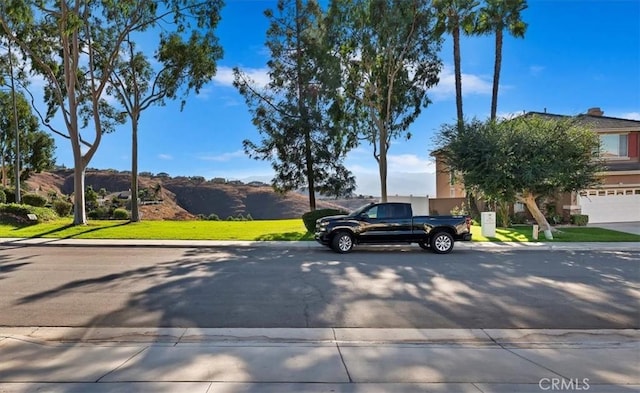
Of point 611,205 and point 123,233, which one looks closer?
point 123,233

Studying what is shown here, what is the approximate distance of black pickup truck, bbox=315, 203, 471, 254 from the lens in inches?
591

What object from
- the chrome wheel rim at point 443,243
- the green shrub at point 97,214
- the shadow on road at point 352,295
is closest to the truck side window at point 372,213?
the shadow on road at point 352,295

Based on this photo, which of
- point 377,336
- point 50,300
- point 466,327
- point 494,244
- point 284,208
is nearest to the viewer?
point 377,336

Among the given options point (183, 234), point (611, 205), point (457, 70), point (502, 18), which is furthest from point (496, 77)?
point (183, 234)

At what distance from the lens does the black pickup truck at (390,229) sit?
49.2 ft

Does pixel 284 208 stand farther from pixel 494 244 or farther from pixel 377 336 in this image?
pixel 377 336

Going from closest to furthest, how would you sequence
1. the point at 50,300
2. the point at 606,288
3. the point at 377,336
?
1. the point at 377,336
2. the point at 50,300
3. the point at 606,288

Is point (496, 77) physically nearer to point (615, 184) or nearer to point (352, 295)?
point (615, 184)

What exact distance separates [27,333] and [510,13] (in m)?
27.2

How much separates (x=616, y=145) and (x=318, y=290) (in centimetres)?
2824

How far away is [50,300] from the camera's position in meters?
8.05

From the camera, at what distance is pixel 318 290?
906cm

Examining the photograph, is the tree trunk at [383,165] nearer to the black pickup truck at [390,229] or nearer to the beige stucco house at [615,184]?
the beige stucco house at [615,184]

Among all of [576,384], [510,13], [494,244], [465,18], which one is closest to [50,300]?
[576,384]
